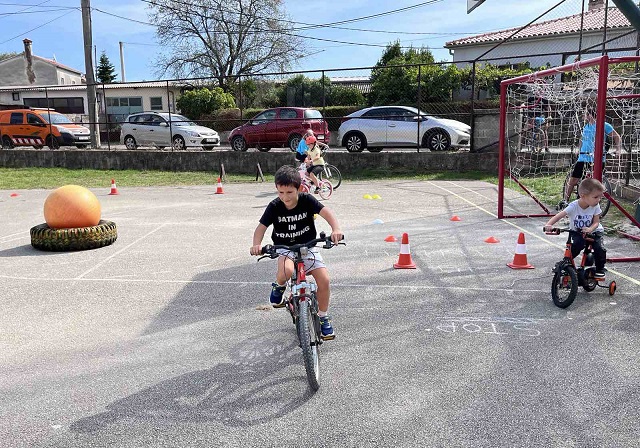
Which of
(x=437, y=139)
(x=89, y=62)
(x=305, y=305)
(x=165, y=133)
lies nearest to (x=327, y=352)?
(x=305, y=305)

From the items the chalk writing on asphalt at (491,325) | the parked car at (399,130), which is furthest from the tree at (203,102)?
the chalk writing on asphalt at (491,325)

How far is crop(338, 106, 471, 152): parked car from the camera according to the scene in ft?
60.3

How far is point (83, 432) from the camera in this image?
3416 mm

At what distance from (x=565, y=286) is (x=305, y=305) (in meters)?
2.93

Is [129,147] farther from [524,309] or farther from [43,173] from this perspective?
[524,309]

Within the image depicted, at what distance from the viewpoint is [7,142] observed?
25.4 m

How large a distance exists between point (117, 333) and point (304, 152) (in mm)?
8817

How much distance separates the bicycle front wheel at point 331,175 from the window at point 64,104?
37.6 m

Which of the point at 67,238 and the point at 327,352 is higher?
the point at 67,238

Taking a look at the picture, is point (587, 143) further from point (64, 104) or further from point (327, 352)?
point (64, 104)

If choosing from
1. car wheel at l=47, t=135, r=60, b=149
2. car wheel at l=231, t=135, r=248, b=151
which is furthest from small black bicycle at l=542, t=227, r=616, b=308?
car wheel at l=47, t=135, r=60, b=149

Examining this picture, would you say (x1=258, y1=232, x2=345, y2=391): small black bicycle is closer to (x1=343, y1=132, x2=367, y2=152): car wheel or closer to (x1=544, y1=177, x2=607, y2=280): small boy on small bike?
(x1=544, y1=177, x2=607, y2=280): small boy on small bike

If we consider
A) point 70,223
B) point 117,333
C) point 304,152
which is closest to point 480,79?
point 304,152

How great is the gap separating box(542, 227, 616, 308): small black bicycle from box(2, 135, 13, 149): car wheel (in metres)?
25.8
